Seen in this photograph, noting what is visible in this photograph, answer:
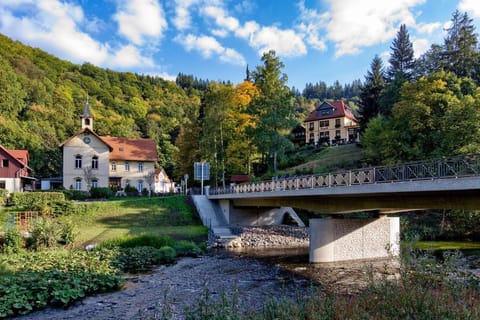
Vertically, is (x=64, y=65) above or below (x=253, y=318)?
above

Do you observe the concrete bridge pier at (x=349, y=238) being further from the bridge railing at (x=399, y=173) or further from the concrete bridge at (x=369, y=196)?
the bridge railing at (x=399, y=173)

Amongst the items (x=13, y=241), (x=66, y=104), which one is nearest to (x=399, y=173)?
(x=13, y=241)

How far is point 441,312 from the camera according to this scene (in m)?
6.59

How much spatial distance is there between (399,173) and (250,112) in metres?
27.0

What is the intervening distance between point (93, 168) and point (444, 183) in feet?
143

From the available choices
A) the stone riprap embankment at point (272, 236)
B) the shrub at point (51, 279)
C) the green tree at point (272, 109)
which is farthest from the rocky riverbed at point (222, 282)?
the green tree at point (272, 109)

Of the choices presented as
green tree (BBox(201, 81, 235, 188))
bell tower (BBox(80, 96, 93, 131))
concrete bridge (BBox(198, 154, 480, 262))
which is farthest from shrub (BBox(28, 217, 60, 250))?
bell tower (BBox(80, 96, 93, 131))

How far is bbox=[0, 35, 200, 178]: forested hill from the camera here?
65062mm

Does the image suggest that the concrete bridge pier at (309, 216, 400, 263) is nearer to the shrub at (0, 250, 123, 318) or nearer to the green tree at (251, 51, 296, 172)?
the shrub at (0, 250, 123, 318)

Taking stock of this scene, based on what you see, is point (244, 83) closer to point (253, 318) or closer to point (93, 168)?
point (93, 168)

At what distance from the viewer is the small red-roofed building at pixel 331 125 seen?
70938 millimetres

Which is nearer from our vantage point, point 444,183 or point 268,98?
point 444,183

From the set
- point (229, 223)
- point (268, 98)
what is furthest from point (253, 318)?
point (268, 98)

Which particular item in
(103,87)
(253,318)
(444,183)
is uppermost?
(103,87)
